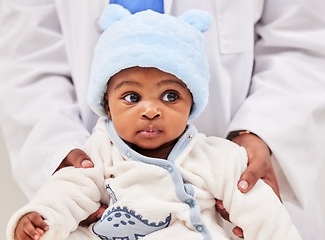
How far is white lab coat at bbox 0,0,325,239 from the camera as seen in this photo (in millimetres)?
830

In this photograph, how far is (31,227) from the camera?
22.3 inches

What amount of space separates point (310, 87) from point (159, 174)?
38cm

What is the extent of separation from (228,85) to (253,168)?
0.21 metres

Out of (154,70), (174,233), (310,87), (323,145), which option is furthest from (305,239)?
(154,70)

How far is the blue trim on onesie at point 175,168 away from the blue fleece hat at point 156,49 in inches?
2.1

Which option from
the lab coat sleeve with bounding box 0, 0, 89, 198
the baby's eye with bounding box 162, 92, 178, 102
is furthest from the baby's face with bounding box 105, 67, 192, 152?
the lab coat sleeve with bounding box 0, 0, 89, 198

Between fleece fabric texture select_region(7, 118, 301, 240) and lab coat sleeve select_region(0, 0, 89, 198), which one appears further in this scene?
lab coat sleeve select_region(0, 0, 89, 198)

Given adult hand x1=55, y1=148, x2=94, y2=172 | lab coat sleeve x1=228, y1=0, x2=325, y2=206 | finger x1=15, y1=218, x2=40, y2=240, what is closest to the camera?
finger x1=15, y1=218, x2=40, y2=240

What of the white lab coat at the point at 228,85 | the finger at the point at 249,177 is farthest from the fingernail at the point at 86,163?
the finger at the point at 249,177

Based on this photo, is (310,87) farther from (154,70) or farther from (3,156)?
(3,156)

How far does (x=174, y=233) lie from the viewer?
24.7 inches

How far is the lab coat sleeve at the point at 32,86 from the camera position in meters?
0.87

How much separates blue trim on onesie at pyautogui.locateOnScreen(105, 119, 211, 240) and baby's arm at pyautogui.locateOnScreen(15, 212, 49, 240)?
0.15 metres

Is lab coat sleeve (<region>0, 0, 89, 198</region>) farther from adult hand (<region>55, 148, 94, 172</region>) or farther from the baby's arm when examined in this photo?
the baby's arm
